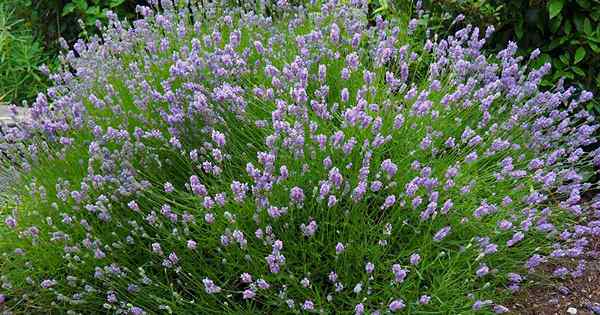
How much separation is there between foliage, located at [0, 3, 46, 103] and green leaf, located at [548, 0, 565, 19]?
391 cm

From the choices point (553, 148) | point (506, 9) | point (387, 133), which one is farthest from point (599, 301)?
point (506, 9)

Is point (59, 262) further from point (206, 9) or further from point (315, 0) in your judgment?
point (315, 0)

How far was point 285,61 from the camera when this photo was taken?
9.68 feet

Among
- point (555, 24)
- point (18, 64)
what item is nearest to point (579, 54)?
point (555, 24)

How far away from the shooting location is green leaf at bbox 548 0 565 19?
10.4ft

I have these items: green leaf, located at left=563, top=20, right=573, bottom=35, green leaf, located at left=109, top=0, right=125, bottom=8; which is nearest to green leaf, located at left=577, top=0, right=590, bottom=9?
green leaf, located at left=563, top=20, right=573, bottom=35

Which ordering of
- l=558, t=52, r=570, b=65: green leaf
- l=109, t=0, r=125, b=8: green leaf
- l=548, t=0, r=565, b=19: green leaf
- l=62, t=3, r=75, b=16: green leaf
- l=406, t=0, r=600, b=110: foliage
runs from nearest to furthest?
l=548, t=0, r=565, b=19: green leaf < l=406, t=0, r=600, b=110: foliage < l=558, t=52, r=570, b=65: green leaf < l=109, t=0, r=125, b=8: green leaf < l=62, t=3, r=75, b=16: green leaf

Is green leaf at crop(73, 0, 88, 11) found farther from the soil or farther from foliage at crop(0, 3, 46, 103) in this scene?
the soil

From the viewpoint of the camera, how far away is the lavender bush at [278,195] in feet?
7.25

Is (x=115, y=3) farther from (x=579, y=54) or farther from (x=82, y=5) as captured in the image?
(x=579, y=54)

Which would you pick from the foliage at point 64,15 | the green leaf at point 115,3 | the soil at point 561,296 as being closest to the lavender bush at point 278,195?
the soil at point 561,296

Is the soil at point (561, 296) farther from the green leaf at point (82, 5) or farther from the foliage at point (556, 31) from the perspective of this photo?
the green leaf at point (82, 5)

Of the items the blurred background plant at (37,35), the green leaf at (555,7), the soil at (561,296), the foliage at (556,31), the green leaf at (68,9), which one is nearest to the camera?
the soil at (561,296)

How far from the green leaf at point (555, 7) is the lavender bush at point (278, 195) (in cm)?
A: 37
